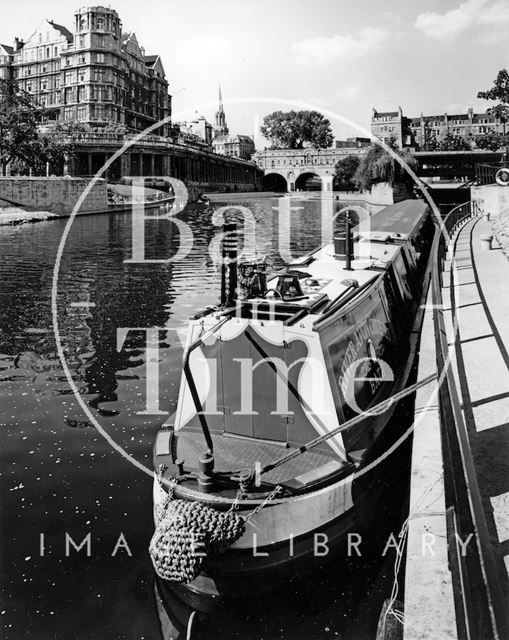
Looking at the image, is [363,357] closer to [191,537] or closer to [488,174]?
[191,537]

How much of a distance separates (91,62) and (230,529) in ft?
400

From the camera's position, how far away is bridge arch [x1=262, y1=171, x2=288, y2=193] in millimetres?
167625

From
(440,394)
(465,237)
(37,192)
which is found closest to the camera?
(440,394)

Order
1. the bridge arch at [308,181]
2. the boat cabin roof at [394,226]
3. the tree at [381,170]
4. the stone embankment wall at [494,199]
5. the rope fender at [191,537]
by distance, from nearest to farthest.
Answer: the rope fender at [191,537] → the boat cabin roof at [394,226] → the stone embankment wall at [494,199] → the tree at [381,170] → the bridge arch at [308,181]

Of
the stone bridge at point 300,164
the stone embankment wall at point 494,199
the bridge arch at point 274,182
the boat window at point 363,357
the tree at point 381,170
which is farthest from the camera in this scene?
the bridge arch at point 274,182

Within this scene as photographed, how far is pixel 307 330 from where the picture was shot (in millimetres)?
7172

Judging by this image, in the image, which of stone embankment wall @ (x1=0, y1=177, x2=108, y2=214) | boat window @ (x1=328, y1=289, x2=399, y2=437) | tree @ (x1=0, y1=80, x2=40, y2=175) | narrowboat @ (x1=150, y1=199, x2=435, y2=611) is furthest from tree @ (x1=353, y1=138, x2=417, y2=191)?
narrowboat @ (x1=150, y1=199, x2=435, y2=611)

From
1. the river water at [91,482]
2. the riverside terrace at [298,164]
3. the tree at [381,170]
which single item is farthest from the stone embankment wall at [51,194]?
the riverside terrace at [298,164]

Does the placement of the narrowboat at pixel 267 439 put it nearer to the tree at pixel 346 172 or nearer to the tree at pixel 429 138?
the tree at pixel 346 172

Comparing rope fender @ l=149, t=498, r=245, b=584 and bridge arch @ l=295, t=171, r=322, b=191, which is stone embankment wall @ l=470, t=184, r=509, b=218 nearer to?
rope fender @ l=149, t=498, r=245, b=584

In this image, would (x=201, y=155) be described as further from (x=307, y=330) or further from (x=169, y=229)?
(x=307, y=330)

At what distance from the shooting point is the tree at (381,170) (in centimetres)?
8319

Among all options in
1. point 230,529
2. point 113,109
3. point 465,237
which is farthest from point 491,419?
point 113,109

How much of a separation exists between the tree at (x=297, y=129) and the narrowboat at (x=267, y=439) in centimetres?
16816
